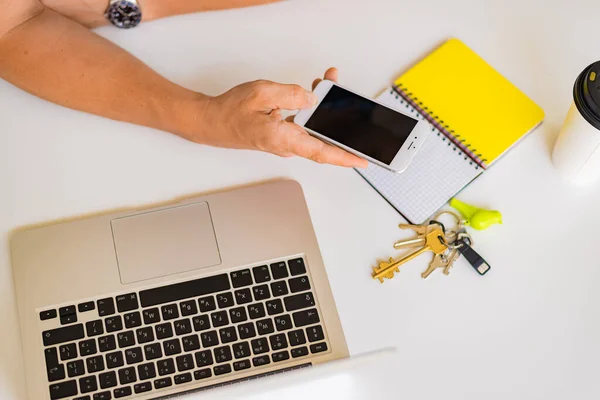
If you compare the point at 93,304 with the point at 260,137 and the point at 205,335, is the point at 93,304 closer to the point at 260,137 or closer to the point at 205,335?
the point at 205,335

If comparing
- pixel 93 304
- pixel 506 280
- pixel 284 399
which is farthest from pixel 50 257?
pixel 506 280

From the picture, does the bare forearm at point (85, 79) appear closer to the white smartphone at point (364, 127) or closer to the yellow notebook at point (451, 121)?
the white smartphone at point (364, 127)

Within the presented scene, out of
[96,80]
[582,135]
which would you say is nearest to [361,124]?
[582,135]

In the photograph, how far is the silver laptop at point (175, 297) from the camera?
0.74 meters

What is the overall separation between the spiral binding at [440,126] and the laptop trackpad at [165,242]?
307mm

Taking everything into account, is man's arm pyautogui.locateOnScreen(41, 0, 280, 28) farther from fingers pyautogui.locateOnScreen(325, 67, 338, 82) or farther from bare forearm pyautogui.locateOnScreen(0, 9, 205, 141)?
fingers pyautogui.locateOnScreen(325, 67, 338, 82)

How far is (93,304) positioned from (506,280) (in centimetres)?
51

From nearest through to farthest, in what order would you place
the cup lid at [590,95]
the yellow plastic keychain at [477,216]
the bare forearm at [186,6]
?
the cup lid at [590,95] → the yellow plastic keychain at [477,216] → the bare forearm at [186,6]

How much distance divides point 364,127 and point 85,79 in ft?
1.25

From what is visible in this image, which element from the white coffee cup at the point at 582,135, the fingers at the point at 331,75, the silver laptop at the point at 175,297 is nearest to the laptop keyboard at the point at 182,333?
the silver laptop at the point at 175,297

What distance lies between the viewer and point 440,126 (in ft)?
2.78

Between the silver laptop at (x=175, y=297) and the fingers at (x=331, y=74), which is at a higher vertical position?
the fingers at (x=331, y=74)

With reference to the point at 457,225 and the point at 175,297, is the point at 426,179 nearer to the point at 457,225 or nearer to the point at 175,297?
the point at 457,225

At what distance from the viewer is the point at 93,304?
762mm
